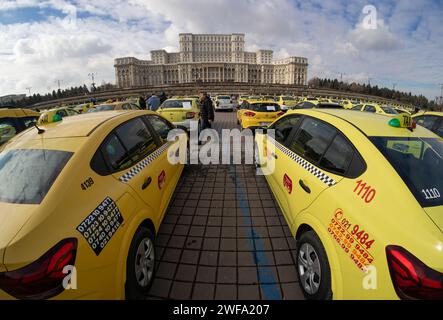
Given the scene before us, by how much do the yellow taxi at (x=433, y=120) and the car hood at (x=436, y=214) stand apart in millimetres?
6248

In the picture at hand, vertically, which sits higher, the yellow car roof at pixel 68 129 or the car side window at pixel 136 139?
the yellow car roof at pixel 68 129

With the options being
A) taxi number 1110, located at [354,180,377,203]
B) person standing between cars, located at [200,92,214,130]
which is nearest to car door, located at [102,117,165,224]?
taxi number 1110, located at [354,180,377,203]

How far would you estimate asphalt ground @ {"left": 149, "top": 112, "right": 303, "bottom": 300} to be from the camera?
2.59 meters

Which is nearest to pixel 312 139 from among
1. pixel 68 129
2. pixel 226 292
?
pixel 226 292

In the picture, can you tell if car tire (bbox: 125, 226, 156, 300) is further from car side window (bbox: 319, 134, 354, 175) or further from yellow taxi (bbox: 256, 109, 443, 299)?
car side window (bbox: 319, 134, 354, 175)

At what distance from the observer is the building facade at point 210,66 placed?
358 ft

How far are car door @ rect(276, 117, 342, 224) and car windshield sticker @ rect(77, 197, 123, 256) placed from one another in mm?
1995

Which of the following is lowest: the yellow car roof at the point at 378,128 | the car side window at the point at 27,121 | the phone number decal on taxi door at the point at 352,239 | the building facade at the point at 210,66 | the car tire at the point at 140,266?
the car tire at the point at 140,266

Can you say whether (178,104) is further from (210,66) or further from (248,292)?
(210,66)

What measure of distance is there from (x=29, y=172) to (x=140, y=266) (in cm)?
139

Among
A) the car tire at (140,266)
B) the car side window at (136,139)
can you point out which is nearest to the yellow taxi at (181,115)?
the car side window at (136,139)

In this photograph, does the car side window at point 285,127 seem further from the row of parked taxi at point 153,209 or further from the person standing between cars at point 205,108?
the person standing between cars at point 205,108

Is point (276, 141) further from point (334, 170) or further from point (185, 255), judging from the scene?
point (185, 255)

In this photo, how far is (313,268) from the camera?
230 cm
